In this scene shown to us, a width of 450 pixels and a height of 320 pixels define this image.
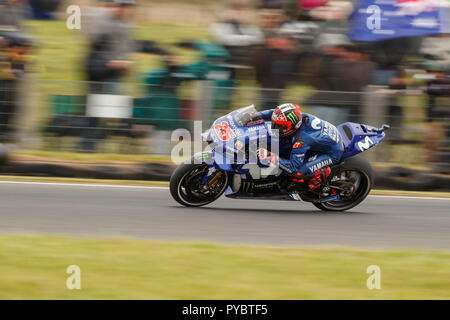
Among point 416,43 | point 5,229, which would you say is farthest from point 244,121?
point 416,43

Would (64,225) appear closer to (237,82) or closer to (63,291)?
(63,291)

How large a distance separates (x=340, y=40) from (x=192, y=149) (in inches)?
102

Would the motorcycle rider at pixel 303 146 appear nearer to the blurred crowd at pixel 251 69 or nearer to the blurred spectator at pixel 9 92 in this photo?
the blurred crowd at pixel 251 69

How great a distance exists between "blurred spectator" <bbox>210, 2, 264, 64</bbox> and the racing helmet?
2462mm

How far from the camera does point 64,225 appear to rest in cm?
666

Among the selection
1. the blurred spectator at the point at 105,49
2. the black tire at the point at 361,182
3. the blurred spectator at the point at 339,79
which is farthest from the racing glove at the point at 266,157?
the blurred spectator at the point at 105,49

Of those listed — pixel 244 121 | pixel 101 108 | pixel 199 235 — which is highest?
pixel 101 108

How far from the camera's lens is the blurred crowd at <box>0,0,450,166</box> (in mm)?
9070

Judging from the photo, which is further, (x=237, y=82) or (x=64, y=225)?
(x=237, y=82)

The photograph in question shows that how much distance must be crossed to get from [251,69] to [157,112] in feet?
4.62

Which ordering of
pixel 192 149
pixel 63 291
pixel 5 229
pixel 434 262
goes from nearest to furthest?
pixel 63 291, pixel 434 262, pixel 5 229, pixel 192 149

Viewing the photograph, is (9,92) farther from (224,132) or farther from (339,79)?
(339,79)

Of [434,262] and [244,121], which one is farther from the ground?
[244,121]

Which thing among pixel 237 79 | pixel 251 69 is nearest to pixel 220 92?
pixel 237 79
